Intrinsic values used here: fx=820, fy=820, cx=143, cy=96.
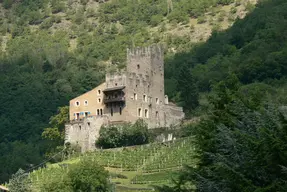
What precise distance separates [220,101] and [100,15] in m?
155

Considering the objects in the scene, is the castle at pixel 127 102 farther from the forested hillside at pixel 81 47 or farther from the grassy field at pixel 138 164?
the forested hillside at pixel 81 47

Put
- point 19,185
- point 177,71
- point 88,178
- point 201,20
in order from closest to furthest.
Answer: point 88,178 < point 19,185 < point 177,71 < point 201,20

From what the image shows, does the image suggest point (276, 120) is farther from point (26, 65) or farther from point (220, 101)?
point (26, 65)

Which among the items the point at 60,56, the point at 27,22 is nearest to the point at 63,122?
the point at 60,56

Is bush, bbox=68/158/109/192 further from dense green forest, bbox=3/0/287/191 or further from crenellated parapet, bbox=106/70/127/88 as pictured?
crenellated parapet, bbox=106/70/127/88

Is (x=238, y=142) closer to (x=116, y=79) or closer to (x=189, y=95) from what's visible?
(x=116, y=79)

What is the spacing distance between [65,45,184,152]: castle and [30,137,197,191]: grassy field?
14.6 ft

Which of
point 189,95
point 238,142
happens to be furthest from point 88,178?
point 189,95

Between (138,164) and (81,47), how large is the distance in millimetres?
102130

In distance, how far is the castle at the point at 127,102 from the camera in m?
75.7

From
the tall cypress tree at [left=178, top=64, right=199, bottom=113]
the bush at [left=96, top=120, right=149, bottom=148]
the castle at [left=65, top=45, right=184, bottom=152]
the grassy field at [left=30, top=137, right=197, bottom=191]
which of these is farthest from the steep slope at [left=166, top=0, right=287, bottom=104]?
the grassy field at [left=30, top=137, right=197, bottom=191]

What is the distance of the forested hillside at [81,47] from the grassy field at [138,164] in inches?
839

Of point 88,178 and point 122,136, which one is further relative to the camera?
point 122,136

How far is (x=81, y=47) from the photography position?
168m
